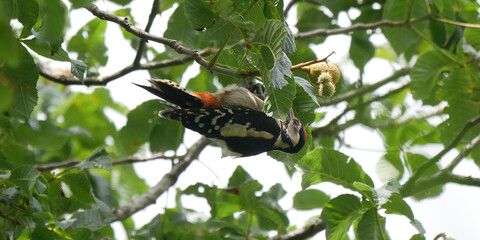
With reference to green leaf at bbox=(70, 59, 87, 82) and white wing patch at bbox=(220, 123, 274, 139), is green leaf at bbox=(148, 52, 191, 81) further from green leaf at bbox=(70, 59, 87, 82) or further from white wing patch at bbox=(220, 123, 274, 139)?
green leaf at bbox=(70, 59, 87, 82)

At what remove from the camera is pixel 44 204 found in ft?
9.21

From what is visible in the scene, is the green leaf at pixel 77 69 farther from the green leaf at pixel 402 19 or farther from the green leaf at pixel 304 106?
A: the green leaf at pixel 402 19

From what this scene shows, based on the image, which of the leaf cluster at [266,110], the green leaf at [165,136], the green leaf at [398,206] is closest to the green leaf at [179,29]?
the leaf cluster at [266,110]

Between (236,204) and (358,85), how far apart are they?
4.11 ft

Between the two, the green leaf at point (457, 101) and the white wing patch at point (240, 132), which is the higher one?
the green leaf at point (457, 101)

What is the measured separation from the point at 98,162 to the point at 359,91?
74.7 inches

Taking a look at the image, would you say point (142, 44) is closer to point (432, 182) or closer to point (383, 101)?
point (432, 182)

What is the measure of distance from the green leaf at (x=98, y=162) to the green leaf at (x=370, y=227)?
53.4 inches

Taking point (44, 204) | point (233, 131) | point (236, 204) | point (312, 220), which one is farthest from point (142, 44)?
point (312, 220)

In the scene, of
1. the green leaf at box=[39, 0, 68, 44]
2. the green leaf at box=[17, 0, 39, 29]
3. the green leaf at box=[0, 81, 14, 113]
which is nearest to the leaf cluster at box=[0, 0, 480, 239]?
the green leaf at box=[17, 0, 39, 29]

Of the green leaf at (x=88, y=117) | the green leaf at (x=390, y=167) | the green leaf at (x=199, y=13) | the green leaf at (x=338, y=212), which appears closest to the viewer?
the green leaf at (x=199, y=13)

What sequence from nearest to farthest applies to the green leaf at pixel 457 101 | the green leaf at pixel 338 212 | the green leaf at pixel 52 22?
the green leaf at pixel 52 22
the green leaf at pixel 338 212
the green leaf at pixel 457 101

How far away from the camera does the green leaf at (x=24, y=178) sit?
261 centimetres

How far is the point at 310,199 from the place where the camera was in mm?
3898
